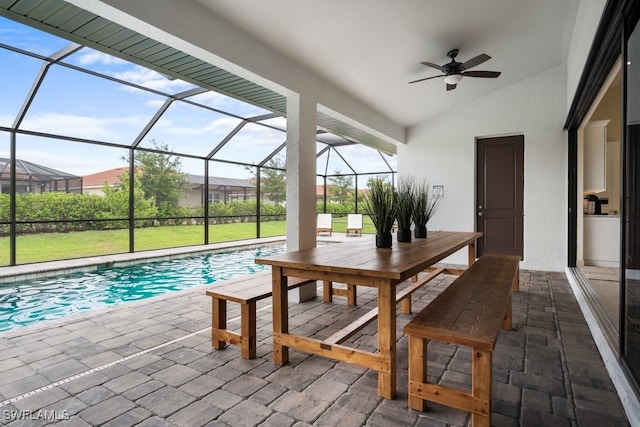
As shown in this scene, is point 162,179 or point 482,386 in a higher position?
point 162,179

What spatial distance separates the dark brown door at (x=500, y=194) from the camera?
6.16m

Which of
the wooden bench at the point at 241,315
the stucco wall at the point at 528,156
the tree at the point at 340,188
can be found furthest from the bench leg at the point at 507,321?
the tree at the point at 340,188

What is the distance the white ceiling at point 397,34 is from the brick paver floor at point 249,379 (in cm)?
280

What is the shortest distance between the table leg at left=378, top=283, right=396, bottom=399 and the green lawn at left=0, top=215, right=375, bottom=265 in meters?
3.55

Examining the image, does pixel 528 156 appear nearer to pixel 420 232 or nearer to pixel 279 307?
pixel 420 232

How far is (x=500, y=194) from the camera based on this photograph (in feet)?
20.8

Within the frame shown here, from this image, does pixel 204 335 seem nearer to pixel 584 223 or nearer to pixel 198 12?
pixel 198 12

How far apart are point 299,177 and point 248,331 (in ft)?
6.35

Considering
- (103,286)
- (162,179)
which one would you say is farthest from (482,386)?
(162,179)

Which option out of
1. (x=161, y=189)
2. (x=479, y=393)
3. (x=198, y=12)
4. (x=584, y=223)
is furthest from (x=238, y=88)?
(x=161, y=189)

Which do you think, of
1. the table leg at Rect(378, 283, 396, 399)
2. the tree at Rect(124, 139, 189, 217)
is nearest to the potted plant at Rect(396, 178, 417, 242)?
the table leg at Rect(378, 283, 396, 399)

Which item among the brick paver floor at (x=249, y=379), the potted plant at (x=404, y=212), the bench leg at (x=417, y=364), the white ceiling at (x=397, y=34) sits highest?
the white ceiling at (x=397, y=34)

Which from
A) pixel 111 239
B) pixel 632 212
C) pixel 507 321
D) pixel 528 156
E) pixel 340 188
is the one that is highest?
pixel 528 156

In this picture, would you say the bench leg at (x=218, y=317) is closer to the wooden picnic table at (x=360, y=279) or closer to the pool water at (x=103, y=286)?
the wooden picnic table at (x=360, y=279)
